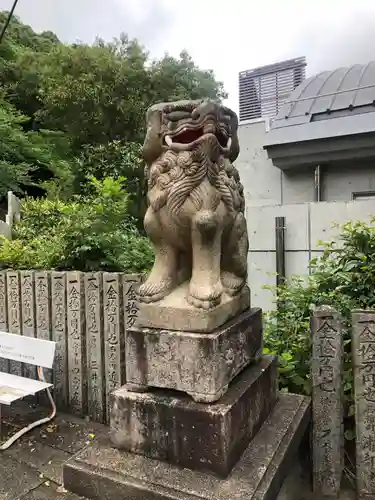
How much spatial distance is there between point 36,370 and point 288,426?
8.12 feet

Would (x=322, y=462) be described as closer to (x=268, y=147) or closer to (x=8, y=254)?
(x=8, y=254)

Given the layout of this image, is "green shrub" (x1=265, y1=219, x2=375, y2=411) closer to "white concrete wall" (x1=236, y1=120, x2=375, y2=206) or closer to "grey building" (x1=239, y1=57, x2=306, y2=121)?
"white concrete wall" (x1=236, y1=120, x2=375, y2=206)

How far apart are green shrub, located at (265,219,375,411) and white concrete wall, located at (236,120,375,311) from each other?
2.49 ft

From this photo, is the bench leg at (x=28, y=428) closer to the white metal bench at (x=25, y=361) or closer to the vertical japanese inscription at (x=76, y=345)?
the white metal bench at (x=25, y=361)

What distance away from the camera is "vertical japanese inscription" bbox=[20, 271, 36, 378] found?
361 centimetres

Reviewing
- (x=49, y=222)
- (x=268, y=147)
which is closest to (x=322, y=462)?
(x=268, y=147)

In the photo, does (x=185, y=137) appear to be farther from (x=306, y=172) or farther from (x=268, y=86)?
(x=268, y=86)

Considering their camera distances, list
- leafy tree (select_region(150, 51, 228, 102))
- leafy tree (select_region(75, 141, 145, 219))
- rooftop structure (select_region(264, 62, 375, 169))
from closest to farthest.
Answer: rooftop structure (select_region(264, 62, 375, 169)) → leafy tree (select_region(75, 141, 145, 219)) → leafy tree (select_region(150, 51, 228, 102))

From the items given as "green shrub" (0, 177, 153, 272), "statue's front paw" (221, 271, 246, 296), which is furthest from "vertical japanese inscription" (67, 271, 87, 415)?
"statue's front paw" (221, 271, 246, 296)

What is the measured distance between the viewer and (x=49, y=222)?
25.3 feet

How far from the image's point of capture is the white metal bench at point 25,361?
2.99 meters

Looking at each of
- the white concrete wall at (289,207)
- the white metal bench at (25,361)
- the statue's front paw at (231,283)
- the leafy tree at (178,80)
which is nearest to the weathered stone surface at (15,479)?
the white metal bench at (25,361)

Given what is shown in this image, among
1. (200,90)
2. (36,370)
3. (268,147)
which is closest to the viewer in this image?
(36,370)

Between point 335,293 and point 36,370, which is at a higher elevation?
point 335,293
